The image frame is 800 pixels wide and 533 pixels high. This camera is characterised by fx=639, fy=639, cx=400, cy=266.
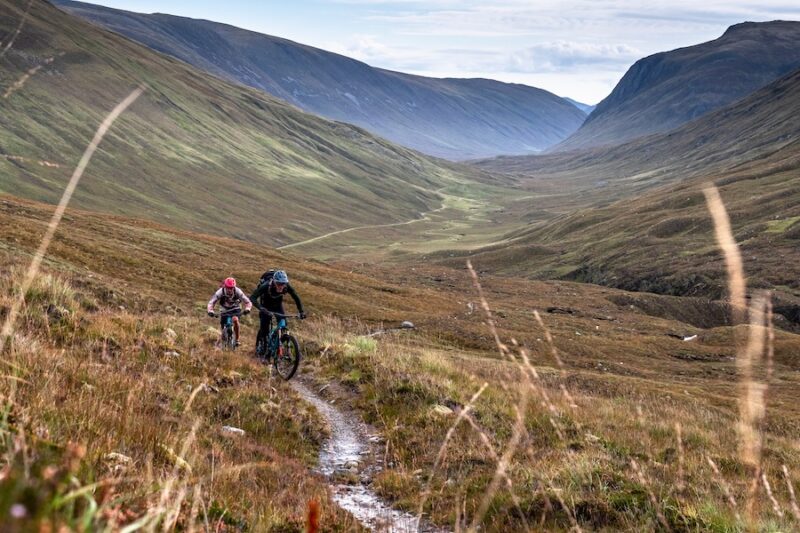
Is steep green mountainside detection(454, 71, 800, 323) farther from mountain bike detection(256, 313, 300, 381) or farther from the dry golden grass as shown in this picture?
the dry golden grass

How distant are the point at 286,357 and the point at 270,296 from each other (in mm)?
1725

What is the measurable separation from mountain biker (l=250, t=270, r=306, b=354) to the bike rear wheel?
631 mm

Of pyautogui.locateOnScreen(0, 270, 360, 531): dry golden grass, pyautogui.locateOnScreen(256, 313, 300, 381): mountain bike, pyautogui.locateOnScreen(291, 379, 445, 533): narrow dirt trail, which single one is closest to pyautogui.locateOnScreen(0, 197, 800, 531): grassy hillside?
pyautogui.locateOnScreen(0, 270, 360, 531): dry golden grass

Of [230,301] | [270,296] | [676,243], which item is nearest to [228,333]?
[230,301]

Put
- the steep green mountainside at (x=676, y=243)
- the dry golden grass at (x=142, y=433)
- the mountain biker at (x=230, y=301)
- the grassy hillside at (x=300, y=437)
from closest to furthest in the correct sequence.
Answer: the dry golden grass at (x=142, y=433)
the grassy hillside at (x=300, y=437)
the mountain biker at (x=230, y=301)
the steep green mountainside at (x=676, y=243)

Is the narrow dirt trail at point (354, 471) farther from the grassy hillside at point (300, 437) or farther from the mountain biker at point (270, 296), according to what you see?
the mountain biker at point (270, 296)

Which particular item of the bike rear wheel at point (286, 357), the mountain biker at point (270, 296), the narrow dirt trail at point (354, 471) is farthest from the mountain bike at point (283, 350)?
the narrow dirt trail at point (354, 471)

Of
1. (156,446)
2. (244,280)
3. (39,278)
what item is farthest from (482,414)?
(244,280)

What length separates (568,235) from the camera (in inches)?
4338

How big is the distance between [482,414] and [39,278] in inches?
416

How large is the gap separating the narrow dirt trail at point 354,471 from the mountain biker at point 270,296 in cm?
295

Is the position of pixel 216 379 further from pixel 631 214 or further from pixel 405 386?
pixel 631 214

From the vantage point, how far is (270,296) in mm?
16875

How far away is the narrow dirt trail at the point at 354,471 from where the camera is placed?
288 inches
